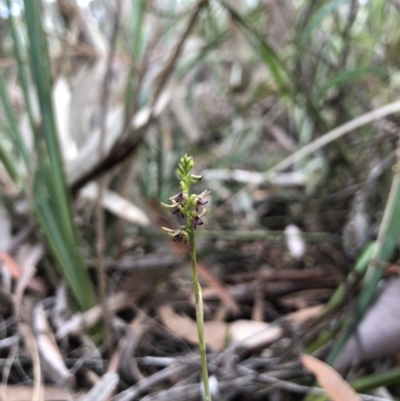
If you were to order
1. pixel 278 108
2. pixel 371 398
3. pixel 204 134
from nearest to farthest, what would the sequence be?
pixel 371 398, pixel 204 134, pixel 278 108

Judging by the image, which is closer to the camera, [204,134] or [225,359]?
[225,359]

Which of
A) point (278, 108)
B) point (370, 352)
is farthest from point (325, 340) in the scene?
point (278, 108)

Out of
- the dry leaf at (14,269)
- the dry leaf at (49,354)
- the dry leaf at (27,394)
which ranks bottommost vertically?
the dry leaf at (27,394)

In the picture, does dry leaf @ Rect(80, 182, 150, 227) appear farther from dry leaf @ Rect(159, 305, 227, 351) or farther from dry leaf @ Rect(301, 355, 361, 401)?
dry leaf @ Rect(301, 355, 361, 401)

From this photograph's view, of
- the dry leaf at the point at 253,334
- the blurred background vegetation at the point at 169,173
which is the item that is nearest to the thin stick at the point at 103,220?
the blurred background vegetation at the point at 169,173

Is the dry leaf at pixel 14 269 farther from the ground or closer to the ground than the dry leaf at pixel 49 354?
farther from the ground

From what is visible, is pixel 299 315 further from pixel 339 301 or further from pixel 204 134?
pixel 204 134

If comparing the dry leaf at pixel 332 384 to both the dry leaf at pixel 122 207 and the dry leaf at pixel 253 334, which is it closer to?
the dry leaf at pixel 253 334

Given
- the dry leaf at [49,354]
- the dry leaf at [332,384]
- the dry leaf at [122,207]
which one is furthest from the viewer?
the dry leaf at [122,207]
